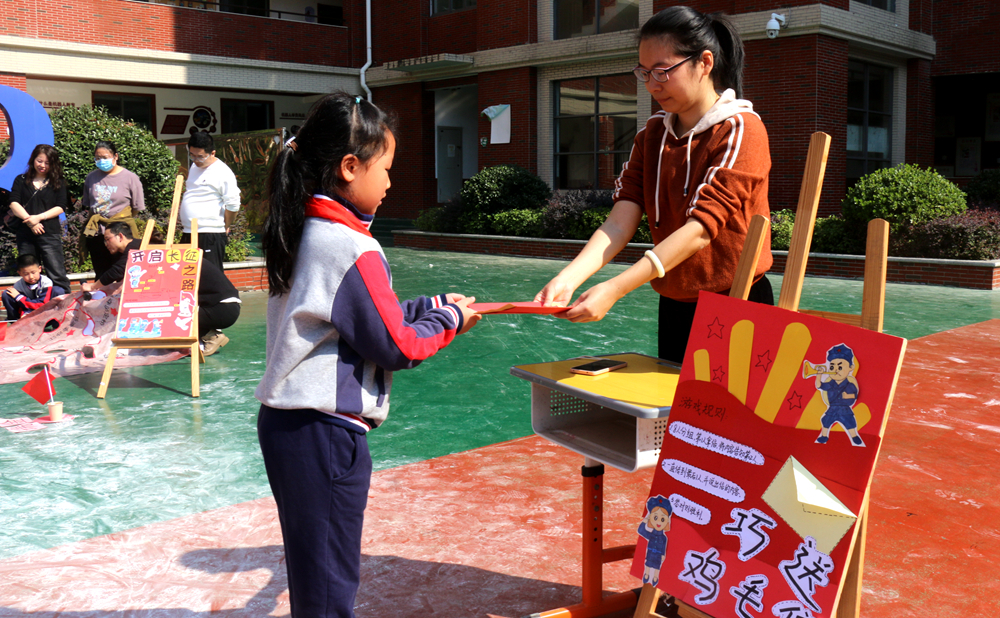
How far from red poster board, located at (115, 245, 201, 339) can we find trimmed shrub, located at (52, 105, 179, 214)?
20.9ft

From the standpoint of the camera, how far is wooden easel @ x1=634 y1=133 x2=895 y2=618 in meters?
2.06

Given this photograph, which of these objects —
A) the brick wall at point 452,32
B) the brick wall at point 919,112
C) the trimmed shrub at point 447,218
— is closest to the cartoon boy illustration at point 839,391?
the trimmed shrub at point 447,218

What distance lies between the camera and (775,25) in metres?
15.2

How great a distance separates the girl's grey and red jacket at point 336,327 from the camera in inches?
80.1

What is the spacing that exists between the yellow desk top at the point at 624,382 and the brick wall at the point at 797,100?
13903 mm

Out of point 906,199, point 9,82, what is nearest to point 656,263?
point 906,199

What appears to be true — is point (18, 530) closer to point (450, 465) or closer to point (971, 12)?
point (450, 465)

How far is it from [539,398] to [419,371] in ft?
13.7

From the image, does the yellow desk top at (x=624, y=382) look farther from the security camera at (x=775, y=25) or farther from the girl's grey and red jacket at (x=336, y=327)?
the security camera at (x=775, y=25)

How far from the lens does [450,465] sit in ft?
14.7

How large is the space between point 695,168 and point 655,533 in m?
1.07

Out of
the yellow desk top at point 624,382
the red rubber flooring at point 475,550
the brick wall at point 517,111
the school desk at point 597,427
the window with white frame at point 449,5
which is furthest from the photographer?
the window with white frame at point 449,5

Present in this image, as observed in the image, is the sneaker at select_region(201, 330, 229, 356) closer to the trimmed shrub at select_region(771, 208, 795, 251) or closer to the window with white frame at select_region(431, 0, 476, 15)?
the trimmed shrub at select_region(771, 208, 795, 251)

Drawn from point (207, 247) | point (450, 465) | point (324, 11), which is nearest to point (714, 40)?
point (450, 465)
